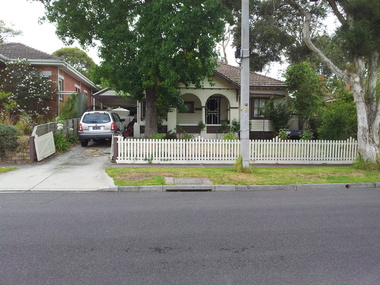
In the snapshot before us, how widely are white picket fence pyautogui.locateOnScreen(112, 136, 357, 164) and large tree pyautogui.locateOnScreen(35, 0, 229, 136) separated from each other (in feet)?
9.29

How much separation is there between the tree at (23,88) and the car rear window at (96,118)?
13.6ft

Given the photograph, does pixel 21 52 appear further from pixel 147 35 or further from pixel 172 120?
pixel 147 35

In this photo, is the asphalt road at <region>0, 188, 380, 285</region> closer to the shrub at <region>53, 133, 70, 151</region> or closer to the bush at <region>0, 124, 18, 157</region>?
the bush at <region>0, 124, 18, 157</region>

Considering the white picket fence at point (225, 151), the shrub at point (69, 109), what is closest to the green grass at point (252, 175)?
the white picket fence at point (225, 151)

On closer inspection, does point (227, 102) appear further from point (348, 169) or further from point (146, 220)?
point (146, 220)

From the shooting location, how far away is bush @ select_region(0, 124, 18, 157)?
12320 mm

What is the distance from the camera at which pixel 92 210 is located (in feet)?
21.5

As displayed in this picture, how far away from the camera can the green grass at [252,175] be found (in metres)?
9.55

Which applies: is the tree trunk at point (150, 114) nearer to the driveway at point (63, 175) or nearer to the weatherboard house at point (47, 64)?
the driveway at point (63, 175)

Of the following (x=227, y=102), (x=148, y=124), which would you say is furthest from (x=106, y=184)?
(x=227, y=102)

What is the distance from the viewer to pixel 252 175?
10.6 metres

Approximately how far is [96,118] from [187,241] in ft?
41.5

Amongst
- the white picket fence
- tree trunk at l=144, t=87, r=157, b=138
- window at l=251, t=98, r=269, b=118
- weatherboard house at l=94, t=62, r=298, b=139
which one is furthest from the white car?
window at l=251, t=98, r=269, b=118

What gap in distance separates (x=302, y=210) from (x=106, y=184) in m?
5.31
